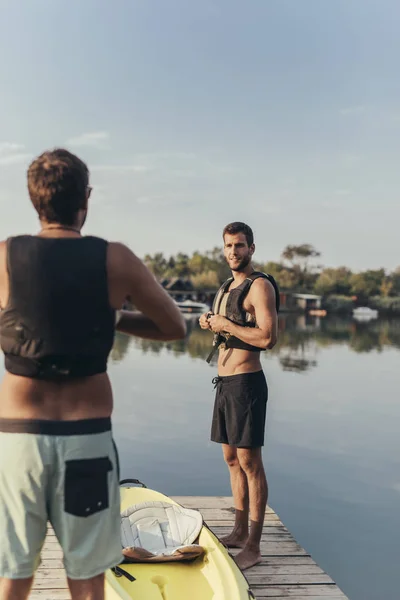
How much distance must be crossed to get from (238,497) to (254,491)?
0.89 feet

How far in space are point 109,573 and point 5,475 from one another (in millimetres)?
1903

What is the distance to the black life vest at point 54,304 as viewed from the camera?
207 centimetres

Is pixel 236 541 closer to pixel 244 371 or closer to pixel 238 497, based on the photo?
pixel 238 497

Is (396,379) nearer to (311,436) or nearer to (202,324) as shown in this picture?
(311,436)

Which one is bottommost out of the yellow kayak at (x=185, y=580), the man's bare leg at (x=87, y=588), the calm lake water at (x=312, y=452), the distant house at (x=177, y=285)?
the calm lake water at (x=312, y=452)

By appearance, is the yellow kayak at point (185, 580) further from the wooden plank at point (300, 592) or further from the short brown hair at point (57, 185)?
the short brown hair at point (57, 185)

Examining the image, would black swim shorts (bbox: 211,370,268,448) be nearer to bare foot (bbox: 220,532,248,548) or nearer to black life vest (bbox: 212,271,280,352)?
black life vest (bbox: 212,271,280,352)

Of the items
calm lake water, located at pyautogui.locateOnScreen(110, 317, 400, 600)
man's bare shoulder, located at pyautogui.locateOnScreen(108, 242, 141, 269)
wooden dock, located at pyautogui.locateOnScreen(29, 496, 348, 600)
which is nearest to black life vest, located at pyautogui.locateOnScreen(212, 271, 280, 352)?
wooden dock, located at pyautogui.locateOnScreen(29, 496, 348, 600)

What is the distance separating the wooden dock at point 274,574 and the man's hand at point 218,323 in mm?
1820

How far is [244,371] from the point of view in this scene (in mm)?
4500

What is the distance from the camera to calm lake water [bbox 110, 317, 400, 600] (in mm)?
7676

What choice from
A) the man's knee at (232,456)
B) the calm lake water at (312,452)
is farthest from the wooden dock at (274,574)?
the calm lake water at (312,452)

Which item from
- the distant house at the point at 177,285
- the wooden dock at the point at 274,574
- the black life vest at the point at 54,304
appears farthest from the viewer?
the distant house at the point at 177,285

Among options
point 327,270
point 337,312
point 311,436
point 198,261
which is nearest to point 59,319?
point 311,436
